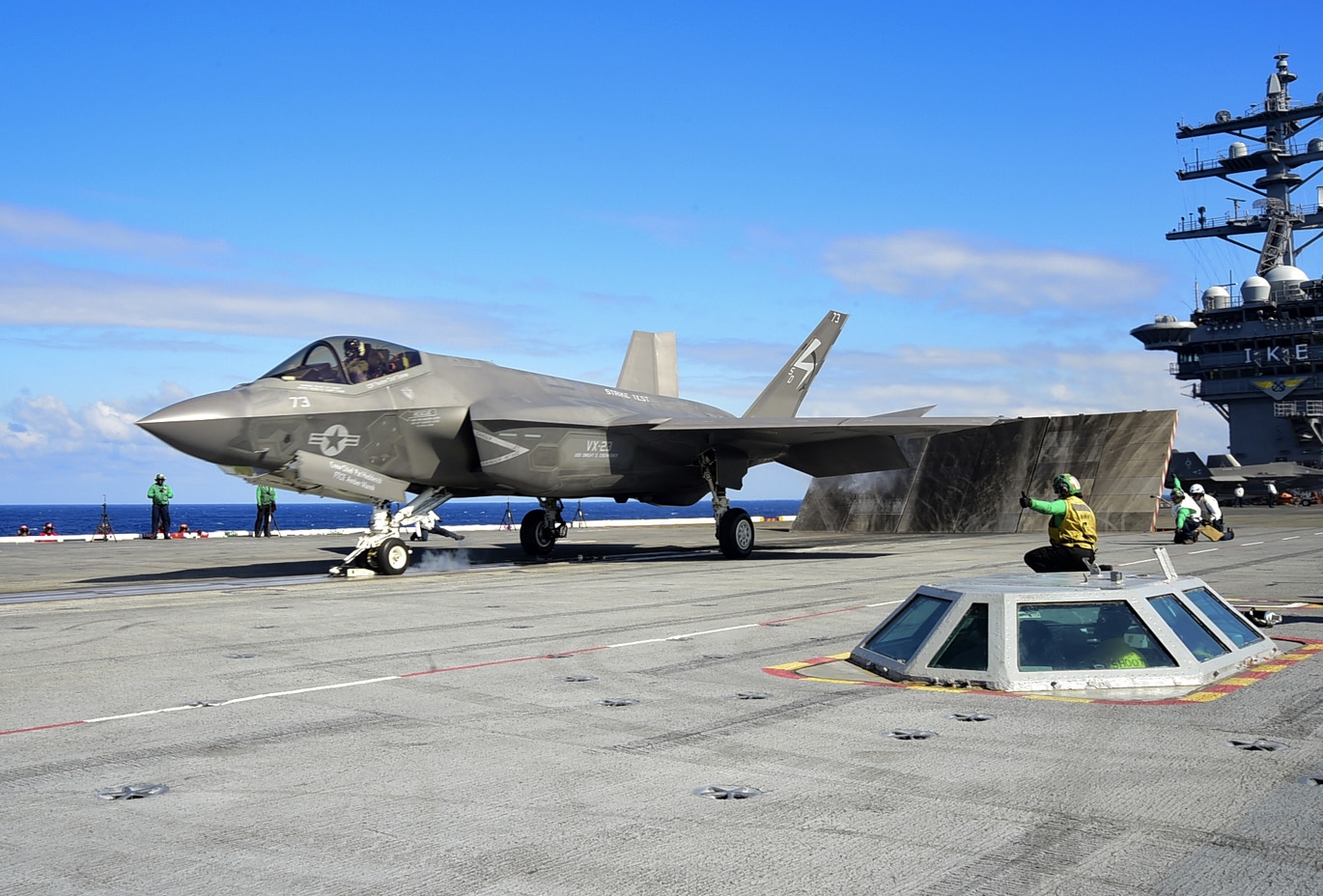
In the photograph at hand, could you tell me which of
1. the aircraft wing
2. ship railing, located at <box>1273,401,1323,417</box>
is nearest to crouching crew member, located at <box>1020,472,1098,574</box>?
the aircraft wing

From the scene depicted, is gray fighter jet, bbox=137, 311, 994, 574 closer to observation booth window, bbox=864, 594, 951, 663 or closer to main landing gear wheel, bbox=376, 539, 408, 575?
main landing gear wheel, bbox=376, 539, 408, 575

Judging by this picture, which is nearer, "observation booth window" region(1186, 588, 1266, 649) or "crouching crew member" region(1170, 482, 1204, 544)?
"observation booth window" region(1186, 588, 1266, 649)

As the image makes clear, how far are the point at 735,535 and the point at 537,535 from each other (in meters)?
4.79

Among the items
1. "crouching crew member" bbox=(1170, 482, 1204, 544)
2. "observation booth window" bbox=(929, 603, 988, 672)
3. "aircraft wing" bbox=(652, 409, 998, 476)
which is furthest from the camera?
"crouching crew member" bbox=(1170, 482, 1204, 544)

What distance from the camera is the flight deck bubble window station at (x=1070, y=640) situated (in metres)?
7.93

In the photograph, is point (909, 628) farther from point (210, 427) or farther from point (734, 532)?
point (734, 532)

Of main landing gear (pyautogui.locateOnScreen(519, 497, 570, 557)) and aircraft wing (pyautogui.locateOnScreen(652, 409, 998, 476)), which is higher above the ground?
aircraft wing (pyautogui.locateOnScreen(652, 409, 998, 476))

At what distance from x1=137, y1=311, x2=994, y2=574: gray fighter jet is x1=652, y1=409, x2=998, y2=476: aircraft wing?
0.04 m

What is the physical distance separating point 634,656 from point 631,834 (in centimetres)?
538

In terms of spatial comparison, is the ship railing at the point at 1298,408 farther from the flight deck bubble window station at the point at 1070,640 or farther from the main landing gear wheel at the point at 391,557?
the flight deck bubble window station at the point at 1070,640

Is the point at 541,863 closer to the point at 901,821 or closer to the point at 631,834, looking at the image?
the point at 631,834

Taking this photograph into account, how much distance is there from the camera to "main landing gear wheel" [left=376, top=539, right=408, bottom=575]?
20.1m

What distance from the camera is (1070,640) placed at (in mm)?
8172

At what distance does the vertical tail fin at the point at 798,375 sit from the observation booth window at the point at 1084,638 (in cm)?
2261
